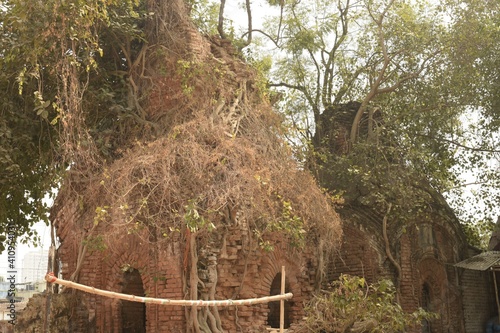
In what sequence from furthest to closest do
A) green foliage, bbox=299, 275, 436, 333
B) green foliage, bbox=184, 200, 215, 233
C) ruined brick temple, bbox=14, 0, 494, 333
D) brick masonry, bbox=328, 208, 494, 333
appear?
brick masonry, bbox=328, 208, 494, 333 < green foliage, bbox=299, 275, 436, 333 < ruined brick temple, bbox=14, 0, 494, 333 < green foliage, bbox=184, 200, 215, 233

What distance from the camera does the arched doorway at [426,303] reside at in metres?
14.5

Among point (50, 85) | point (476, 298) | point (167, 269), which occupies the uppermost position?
point (50, 85)

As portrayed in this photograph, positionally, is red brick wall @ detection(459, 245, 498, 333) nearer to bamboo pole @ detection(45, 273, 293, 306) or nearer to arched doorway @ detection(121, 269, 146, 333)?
arched doorway @ detection(121, 269, 146, 333)

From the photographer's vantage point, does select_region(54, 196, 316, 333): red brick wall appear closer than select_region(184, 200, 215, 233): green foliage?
No

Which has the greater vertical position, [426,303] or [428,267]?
[428,267]

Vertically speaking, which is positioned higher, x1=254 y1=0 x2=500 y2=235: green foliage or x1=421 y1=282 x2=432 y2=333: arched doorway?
x1=254 y1=0 x2=500 y2=235: green foliage

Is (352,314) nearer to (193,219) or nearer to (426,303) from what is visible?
(193,219)

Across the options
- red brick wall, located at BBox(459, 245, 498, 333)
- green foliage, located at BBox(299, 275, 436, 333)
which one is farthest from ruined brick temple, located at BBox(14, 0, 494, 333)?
red brick wall, located at BBox(459, 245, 498, 333)

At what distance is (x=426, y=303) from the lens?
14586 mm

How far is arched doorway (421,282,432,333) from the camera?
47.5 feet

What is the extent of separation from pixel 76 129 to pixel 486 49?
369 inches

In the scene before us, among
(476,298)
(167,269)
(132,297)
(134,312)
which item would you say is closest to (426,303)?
(476,298)

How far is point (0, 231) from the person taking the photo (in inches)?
433

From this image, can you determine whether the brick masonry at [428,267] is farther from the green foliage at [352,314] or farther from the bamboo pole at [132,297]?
the bamboo pole at [132,297]
